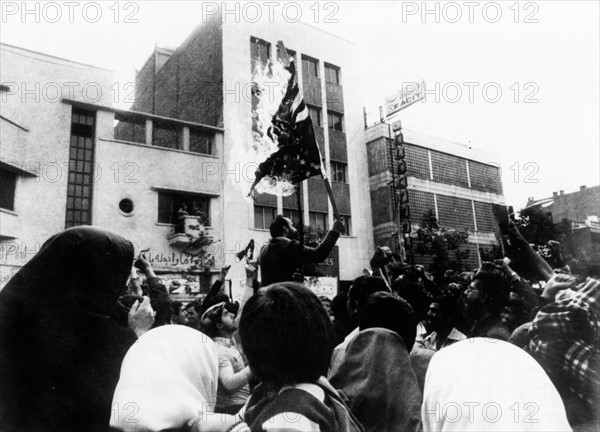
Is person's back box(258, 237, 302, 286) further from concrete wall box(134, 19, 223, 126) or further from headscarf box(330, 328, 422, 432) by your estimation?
concrete wall box(134, 19, 223, 126)

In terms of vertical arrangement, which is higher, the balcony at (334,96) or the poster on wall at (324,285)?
the balcony at (334,96)

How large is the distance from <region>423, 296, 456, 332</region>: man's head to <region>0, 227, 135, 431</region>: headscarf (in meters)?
2.45

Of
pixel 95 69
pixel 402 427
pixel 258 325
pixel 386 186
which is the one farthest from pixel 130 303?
pixel 386 186

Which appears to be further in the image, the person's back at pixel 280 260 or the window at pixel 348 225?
the window at pixel 348 225

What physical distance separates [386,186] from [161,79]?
40.3 feet

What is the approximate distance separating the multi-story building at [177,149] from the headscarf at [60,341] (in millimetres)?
13552

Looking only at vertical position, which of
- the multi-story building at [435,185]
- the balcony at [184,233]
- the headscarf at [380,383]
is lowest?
the headscarf at [380,383]

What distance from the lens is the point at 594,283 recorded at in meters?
2.20

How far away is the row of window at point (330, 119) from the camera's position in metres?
23.1

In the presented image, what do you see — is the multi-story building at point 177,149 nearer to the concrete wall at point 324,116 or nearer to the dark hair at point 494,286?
the concrete wall at point 324,116

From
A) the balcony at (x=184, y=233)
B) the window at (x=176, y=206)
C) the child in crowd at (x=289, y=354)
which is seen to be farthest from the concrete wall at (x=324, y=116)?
the child in crowd at (x=289, y=354)

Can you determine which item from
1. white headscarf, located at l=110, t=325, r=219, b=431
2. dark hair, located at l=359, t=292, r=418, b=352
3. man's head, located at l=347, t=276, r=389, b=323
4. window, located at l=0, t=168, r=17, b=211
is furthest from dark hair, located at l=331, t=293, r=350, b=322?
window, located at l=0, t=168, r=17, b=211

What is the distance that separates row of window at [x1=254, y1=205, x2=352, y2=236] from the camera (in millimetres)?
20016

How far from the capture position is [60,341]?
68.9 inches
